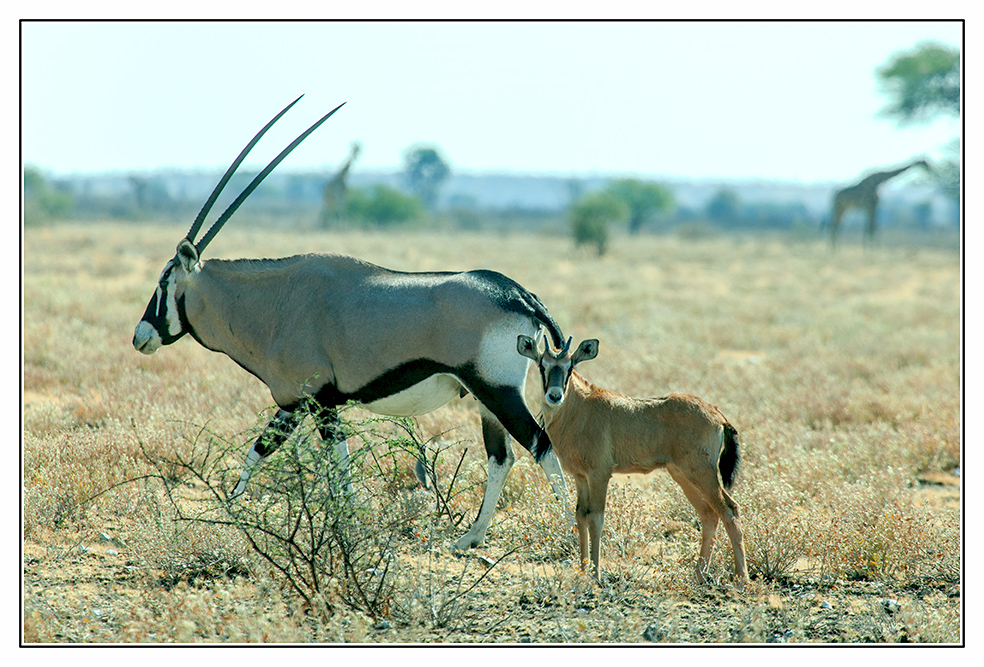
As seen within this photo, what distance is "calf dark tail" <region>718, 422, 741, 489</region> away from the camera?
5.48 m

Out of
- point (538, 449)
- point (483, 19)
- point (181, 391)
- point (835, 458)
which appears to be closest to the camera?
point (538, 449)

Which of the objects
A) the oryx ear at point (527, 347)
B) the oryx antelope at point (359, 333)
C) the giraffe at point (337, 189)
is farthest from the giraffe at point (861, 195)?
the oryx ear at point (527, 347)

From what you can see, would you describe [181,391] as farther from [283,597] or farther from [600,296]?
[600,296]

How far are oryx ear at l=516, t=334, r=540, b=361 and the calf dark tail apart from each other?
120 centimetres

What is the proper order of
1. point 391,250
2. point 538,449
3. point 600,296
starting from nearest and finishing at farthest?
1. point 538,449
2. point 600,296
3. point 391,250

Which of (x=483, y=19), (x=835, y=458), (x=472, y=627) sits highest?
(x=483, y=19)

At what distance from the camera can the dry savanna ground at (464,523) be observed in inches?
191

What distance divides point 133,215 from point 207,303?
175 feet

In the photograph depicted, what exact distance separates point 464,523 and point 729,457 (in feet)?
6.36

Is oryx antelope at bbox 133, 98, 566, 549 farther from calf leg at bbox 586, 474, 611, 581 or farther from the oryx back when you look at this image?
calf leg at bbox 586, 474, 611, 581

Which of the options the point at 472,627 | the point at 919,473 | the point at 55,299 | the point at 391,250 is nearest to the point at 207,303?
the point at 472,627

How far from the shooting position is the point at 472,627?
491 cm

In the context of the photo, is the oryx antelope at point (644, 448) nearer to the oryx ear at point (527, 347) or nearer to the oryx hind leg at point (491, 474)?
the oryx ear at point (527, 347)

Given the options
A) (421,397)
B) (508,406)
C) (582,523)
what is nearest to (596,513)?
(582,523)
